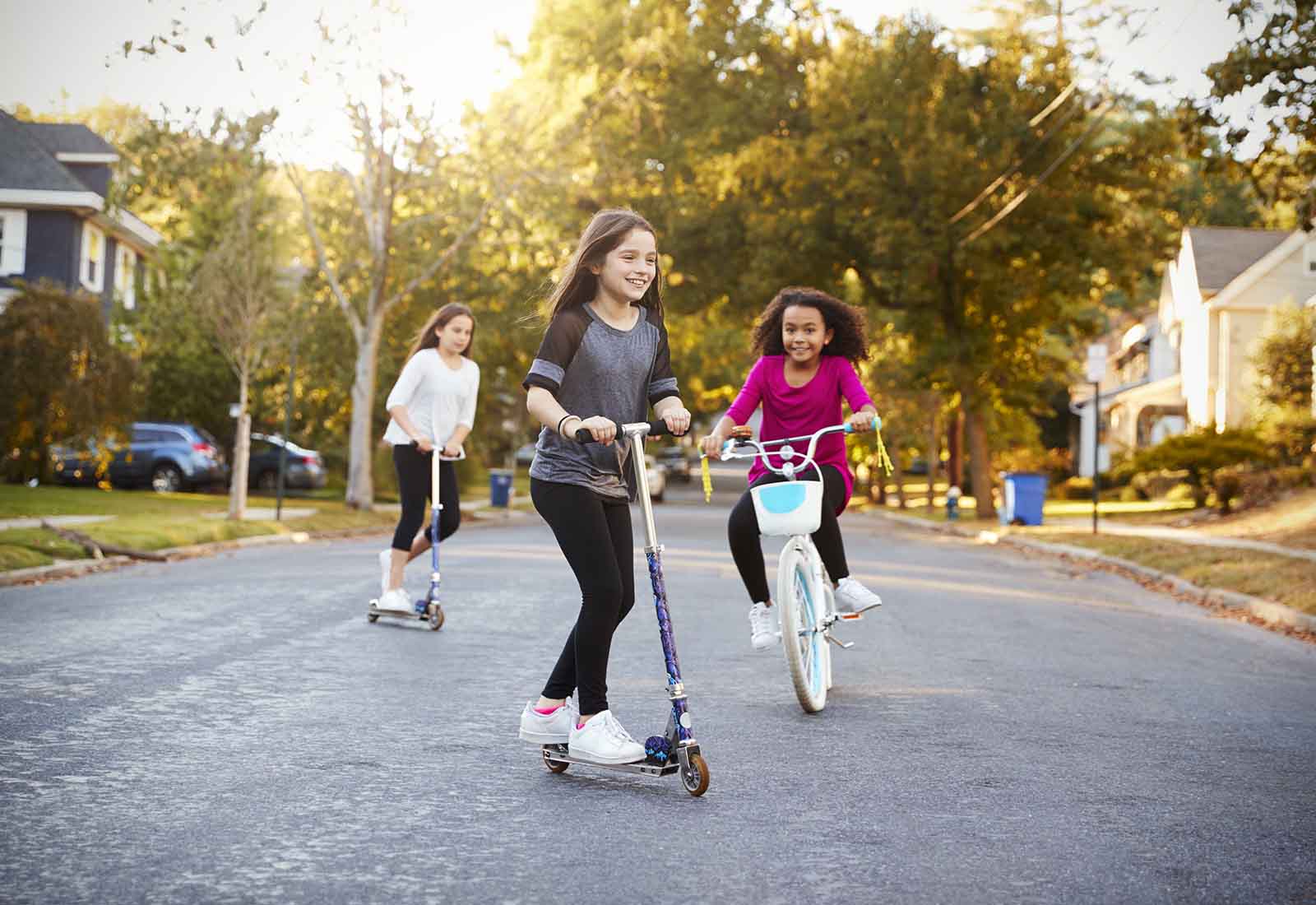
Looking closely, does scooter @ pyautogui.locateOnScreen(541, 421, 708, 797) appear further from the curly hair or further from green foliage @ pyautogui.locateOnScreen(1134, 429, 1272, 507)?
green foliage @ pyautogui.locateOnScreen(1134, 429, 1272, 507)

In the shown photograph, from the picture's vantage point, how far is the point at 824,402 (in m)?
7.77

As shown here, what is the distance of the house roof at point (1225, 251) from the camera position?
48312 mm

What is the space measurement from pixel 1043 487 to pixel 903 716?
22.5m

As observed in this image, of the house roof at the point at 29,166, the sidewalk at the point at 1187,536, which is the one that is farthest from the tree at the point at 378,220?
the sidewalk at the point at 1187,536

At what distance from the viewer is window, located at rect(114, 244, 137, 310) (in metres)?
40.5

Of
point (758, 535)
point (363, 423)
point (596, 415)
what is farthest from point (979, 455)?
point (596, 415)

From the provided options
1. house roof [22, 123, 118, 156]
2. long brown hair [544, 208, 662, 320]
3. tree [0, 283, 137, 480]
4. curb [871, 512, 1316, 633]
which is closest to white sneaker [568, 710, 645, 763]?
long brown hair [544, 208, 662, 320]

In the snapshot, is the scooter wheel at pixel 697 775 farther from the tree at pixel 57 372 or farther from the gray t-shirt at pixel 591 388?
the tree at pixel 57 372

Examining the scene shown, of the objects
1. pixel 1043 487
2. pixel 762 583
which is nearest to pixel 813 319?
pixel 762 583

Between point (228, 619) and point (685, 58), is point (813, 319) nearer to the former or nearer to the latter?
point (228, 619)

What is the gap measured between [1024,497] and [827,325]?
70.5ft

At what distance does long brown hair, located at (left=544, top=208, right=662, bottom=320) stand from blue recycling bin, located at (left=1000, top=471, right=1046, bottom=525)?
23836 millimetres

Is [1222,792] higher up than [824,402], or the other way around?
[824,402]

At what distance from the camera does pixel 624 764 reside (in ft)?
17.6
